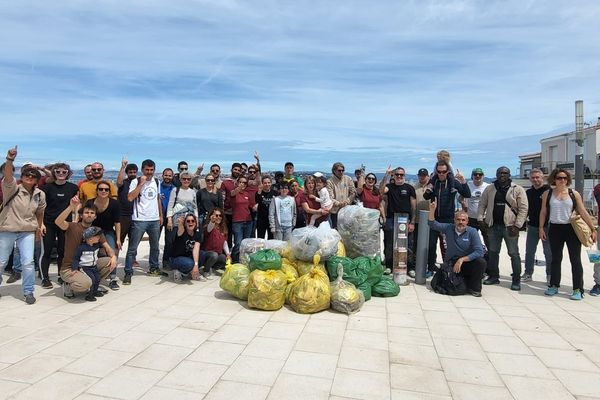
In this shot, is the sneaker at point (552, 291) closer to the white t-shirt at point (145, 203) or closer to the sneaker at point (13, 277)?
the white t-shirt at point (145, 203)

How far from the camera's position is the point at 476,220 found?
7582 mm

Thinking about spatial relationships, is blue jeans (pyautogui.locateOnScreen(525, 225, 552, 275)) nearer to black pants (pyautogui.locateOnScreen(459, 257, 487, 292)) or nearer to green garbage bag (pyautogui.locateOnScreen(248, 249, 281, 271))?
black pants (pyautogui.locateOnScreen(459, 257, 487, 292))

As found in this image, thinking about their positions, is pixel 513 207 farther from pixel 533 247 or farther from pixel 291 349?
pixel 291 349

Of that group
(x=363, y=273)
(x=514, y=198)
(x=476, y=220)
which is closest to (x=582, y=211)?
(x=514, y=198)

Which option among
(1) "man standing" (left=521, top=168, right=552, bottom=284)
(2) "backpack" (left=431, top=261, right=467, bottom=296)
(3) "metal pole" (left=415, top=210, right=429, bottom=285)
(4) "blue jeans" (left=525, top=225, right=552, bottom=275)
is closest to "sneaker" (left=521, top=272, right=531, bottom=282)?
(4) "blue jeans" (left=525, top=225, right=552, bottom=275)

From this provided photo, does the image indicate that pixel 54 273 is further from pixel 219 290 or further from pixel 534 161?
pixel 534 161

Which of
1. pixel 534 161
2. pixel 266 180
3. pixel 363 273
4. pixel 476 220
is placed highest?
pixel 534 161

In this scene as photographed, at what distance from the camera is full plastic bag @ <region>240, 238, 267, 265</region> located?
6774 millimetres

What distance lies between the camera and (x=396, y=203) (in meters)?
7.42

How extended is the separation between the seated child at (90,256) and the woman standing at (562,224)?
6436 millimetres

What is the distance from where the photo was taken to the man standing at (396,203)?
24.3 ft

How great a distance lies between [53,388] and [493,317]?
483 cm

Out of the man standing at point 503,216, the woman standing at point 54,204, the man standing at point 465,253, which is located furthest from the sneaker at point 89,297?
the man standing at point 503,216

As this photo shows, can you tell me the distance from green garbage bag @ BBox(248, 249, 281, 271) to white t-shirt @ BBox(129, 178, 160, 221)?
7.05ft
